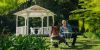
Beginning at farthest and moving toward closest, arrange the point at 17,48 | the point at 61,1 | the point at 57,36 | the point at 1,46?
1. the point at 61,1
2. the point at 57,36
3. the point at 17,48
4. the point at 1,46

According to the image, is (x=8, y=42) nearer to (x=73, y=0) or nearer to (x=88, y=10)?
(x=88, y=10)

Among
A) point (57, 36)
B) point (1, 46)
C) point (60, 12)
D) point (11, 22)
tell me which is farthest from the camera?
point (11, 22)

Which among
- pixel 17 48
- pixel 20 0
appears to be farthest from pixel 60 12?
pixel 17 48

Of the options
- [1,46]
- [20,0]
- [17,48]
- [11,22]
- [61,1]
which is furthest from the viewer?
[11,22]

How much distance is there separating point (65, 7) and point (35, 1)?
5.34 m

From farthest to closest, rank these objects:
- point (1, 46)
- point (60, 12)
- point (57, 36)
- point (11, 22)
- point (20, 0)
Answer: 1. point (11, 22)
2. point (60, 12)
3. point (20, 0)
4. point (57, 36)
5. point (1, 46)

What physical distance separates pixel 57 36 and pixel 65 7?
1025 inches

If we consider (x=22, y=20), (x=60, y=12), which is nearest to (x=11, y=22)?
(x=22, y=20)

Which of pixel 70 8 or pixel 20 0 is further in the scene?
pixel 70 8

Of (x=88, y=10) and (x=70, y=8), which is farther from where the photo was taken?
(x=70, y=8)

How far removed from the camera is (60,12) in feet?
148

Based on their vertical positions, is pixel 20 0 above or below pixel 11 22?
above

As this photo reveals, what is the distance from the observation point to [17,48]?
816 centimetres

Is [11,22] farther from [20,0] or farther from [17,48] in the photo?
[17,48]
